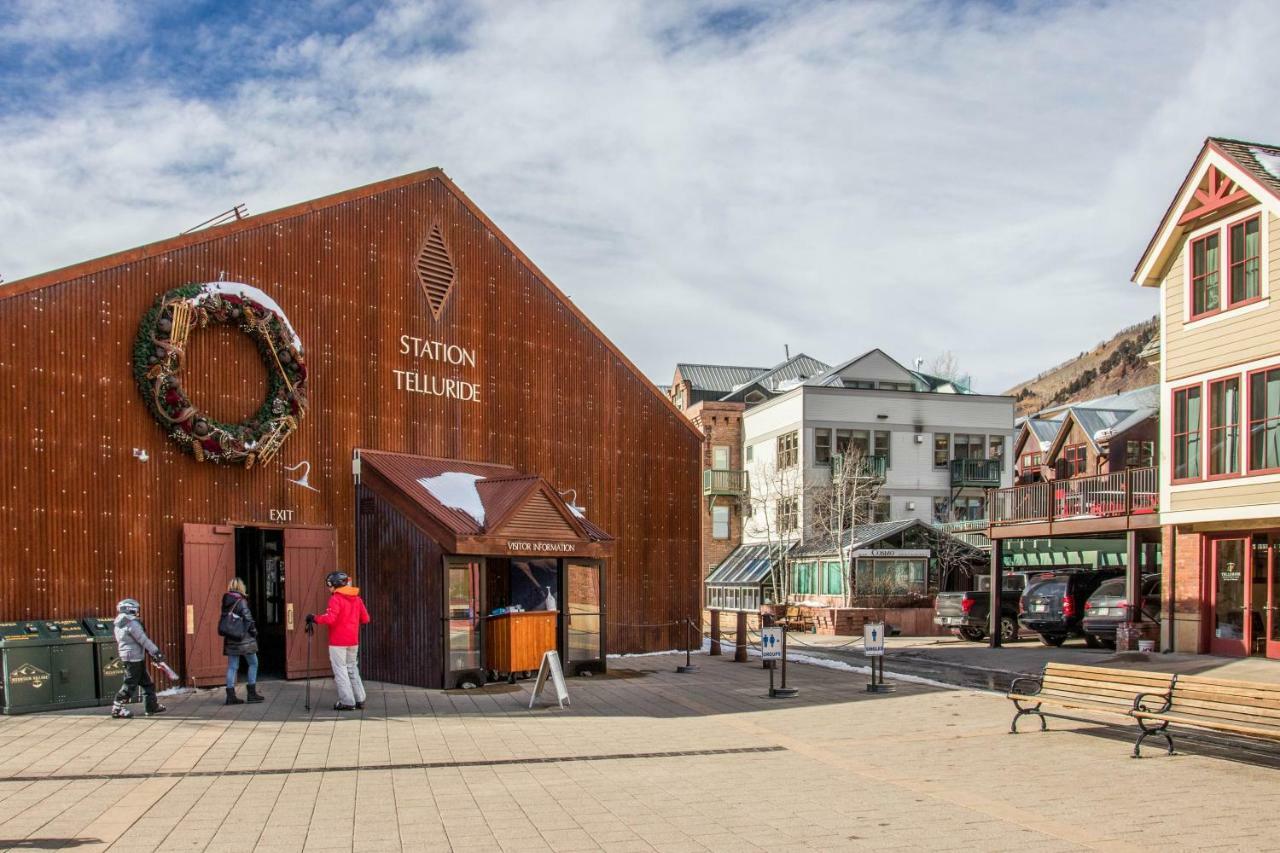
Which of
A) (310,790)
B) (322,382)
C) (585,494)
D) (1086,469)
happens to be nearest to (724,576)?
(1086,469)

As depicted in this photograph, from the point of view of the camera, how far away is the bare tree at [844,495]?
140 feet

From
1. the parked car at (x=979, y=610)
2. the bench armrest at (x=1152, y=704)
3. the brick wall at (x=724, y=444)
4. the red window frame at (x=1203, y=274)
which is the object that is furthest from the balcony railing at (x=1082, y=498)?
the brick wall at (x=724, y=444)

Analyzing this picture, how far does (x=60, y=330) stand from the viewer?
16172 millimetres

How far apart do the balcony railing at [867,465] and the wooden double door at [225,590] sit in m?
29.2

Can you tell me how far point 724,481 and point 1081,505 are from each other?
28.6 m

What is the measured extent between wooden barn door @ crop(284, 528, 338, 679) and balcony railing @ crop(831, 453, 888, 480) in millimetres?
29088

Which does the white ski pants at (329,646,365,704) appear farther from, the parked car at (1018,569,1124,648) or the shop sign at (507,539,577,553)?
the parked car at (1018,569,1124,648)

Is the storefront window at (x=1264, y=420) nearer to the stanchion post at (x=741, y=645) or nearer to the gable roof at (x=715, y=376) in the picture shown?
the stanchion post at (x=741, y=645)

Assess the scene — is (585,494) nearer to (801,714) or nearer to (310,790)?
(801,714)

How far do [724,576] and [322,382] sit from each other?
31491 millimetres

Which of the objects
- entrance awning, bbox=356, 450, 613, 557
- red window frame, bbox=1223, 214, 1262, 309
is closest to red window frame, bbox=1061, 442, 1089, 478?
red window frame, bbox=1223, 214, 1262, 309

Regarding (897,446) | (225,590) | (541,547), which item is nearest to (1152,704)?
(541,547)

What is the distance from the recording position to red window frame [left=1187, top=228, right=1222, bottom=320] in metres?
22.1

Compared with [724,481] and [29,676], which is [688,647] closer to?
[29,676]
